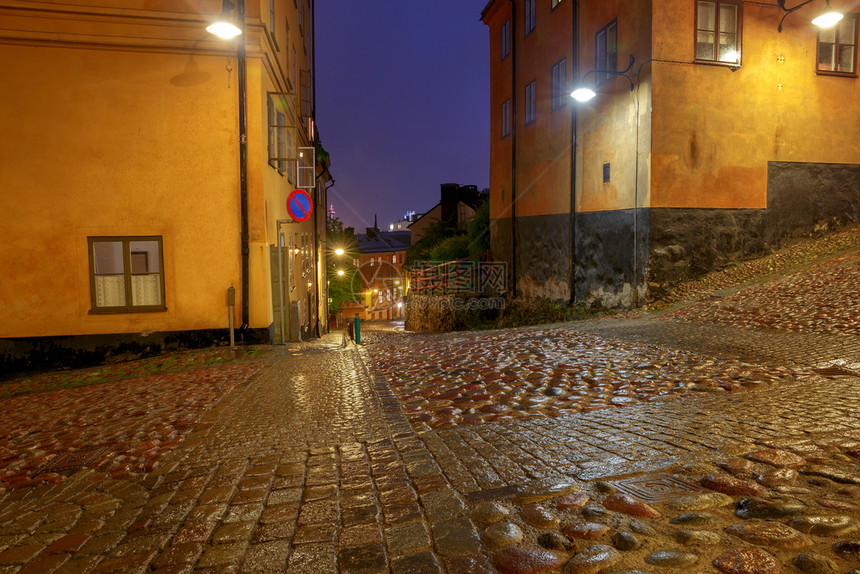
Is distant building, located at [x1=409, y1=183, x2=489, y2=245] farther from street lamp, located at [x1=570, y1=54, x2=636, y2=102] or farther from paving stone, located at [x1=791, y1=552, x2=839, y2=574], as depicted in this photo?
paving stone, located at [x1=791, y1=552, x2=839, y2=574]

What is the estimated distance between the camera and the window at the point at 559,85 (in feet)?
58.7

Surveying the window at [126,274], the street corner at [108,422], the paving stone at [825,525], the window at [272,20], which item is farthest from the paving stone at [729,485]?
the window at [272,20]

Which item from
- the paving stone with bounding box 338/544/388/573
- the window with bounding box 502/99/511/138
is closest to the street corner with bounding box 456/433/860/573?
the paving stone with bounding box 338/544/388/573

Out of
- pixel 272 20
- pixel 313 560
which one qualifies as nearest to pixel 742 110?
pixel 272 20

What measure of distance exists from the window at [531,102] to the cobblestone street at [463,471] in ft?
51.1

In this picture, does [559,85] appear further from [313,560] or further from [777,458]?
[313,560]

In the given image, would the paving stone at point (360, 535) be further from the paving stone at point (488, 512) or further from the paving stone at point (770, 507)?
the paving stone at point (770, 507)

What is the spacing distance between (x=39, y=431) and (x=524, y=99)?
20.4 metres

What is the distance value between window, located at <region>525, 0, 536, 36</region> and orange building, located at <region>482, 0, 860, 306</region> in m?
4.03

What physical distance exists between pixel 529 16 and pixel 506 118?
4303 millimetres

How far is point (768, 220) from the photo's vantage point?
568 inches

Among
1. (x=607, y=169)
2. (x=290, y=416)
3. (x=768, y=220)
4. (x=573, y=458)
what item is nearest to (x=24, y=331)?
(x=290, y=416)

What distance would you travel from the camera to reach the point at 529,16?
2075 centimetres

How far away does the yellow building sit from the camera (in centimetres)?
1041
